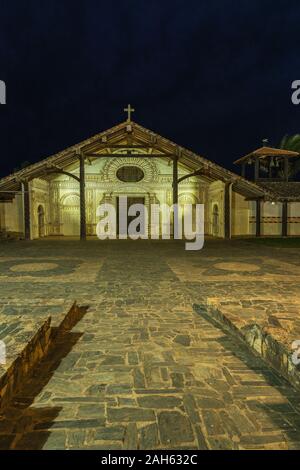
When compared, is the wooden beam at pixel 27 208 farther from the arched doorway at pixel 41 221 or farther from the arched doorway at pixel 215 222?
the arched doorway at pixel 215 222

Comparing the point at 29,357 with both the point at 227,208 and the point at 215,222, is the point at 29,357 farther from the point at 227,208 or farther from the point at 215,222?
the point at 215,222

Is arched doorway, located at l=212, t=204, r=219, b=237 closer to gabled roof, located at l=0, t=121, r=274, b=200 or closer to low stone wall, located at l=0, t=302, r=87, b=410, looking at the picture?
gabled roof, located at l=0, t=121, r=274, b=200

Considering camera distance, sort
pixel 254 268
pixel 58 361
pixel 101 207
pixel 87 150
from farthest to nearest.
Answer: pixel 101 207 → pixel 87 150 → pixel 254 268 → pixel 58 361

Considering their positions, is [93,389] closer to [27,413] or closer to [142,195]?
[27,413]

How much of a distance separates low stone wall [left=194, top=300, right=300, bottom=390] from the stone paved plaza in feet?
0.34

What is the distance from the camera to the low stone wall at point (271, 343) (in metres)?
3.20

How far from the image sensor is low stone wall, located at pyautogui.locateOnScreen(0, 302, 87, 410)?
280 cm

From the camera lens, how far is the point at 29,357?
134 inches

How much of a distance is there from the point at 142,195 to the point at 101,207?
3.16 metres

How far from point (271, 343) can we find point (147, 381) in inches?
60.8

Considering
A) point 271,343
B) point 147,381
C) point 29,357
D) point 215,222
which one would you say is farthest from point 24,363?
point 215,222

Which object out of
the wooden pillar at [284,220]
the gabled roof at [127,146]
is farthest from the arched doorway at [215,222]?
the wooden pillar at [284,220]

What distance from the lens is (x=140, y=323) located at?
4770mm
